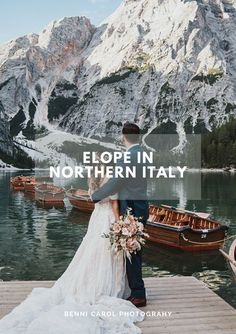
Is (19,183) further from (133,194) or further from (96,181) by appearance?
(133,194)

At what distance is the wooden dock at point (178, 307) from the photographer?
8.78m

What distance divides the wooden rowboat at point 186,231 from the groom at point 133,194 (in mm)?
18926

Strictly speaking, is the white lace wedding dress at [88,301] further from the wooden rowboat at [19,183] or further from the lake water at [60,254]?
the wooden rowboat at [19,183]

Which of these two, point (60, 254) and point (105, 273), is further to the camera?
point (60, 254)

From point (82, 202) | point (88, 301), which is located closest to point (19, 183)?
point (82, 202)

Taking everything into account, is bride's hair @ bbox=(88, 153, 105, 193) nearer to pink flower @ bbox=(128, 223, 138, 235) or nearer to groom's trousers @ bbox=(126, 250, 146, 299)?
pink flower @ bbox=(128, 223, 138, 235)

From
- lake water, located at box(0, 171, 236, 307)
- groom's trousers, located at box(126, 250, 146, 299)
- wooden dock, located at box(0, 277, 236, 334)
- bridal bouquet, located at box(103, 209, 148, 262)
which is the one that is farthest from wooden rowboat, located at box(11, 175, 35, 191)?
bridal bouquet, located at box(103, 209, 148, 262)

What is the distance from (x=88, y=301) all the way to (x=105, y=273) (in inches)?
27.0

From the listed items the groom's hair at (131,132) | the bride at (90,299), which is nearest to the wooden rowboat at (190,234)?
the bride at (90,299)

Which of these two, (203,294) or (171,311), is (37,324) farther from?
(203,294)

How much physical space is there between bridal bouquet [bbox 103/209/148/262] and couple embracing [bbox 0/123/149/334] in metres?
0.23

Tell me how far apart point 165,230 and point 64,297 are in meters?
20.6

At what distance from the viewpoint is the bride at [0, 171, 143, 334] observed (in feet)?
26.6

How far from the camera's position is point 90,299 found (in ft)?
30.8
